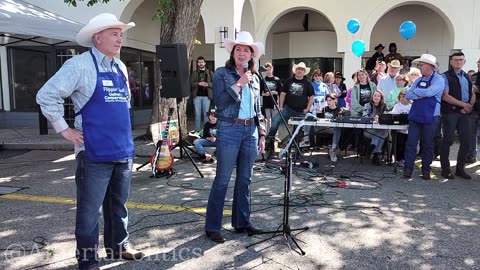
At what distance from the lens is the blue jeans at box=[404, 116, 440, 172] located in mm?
6305

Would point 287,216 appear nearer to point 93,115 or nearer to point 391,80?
point 93,115

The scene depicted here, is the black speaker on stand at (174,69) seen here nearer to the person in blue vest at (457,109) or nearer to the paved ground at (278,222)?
the paved ground at (278,222)

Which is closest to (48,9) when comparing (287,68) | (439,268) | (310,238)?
(287,68)

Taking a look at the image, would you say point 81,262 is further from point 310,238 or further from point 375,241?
point 375,241

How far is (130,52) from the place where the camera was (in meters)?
12.5

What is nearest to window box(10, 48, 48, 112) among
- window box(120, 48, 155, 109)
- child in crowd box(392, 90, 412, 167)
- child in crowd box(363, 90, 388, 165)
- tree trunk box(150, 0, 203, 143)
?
window box(120, 48, 155, 109)

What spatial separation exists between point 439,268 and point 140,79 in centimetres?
1135

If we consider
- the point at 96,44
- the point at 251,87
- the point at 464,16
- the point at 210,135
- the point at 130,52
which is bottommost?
the point at 210,135

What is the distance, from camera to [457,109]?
646 centimetres

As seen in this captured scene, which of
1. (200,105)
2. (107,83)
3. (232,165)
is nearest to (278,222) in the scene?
(232,165)

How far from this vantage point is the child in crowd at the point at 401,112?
7219mm

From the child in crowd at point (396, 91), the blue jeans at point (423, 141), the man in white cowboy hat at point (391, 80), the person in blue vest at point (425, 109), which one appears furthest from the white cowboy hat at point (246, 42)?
the man in white cowboy hat at point (391, 80)

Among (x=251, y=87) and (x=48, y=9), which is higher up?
(x=48, y=9)

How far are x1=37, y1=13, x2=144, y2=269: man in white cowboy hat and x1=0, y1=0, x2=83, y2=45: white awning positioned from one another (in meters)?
4.94
